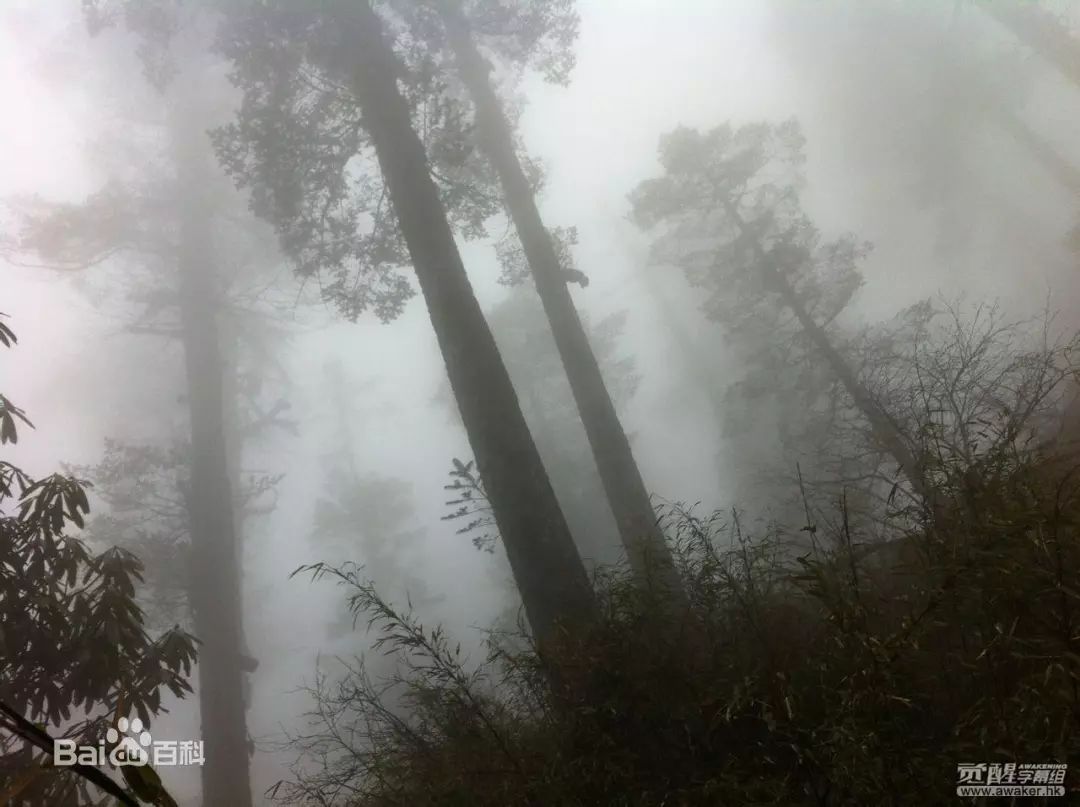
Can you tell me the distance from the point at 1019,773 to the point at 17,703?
5042mm

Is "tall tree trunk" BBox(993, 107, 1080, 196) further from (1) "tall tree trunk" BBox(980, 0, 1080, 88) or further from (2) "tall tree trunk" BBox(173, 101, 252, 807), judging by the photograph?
(2) "tall tree trunk" BBox(173, 101, 252, 807)

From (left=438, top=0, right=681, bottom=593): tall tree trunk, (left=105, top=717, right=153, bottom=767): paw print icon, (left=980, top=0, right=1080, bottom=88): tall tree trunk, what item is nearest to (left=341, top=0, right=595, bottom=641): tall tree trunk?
(left=438, top=0, right=681, bottom=593): tall tree trunk

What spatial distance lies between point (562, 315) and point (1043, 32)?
18.8 metres

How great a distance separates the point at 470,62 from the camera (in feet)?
35.1

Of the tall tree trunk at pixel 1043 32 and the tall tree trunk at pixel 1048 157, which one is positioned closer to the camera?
the tall tree trunk at pixel 1043 32

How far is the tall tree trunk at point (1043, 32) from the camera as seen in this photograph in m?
15.6

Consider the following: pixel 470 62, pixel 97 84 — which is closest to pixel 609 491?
pixel 470 62

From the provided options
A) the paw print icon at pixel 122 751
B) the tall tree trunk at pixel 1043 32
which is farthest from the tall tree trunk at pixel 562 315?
the tall tree trunk at pixel 1043 32

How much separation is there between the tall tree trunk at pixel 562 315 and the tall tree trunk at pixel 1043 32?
16.6 meters

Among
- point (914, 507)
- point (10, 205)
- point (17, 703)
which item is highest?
point (10, 205)

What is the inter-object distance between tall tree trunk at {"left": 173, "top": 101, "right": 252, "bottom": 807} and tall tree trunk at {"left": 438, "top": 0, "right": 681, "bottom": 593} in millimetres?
5420

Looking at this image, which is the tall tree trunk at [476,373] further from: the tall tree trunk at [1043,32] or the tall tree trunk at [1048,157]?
the tall tree trunk at [1048,157]

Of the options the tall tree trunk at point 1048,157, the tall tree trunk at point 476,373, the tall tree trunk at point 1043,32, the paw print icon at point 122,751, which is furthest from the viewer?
the tall tree trunk at point 1048,157

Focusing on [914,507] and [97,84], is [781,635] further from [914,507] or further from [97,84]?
[97,84]
